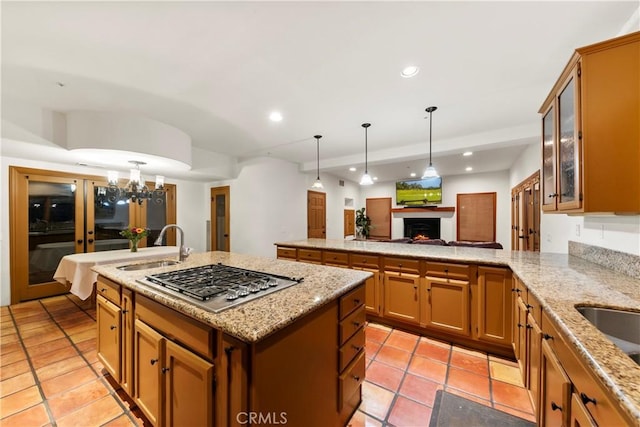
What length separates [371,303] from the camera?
287 centimetres

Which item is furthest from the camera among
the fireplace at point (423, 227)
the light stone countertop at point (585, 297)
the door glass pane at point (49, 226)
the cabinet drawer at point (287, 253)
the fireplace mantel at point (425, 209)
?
the fireplace at point (423, 227)

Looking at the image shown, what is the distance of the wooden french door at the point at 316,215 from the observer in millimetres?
6191

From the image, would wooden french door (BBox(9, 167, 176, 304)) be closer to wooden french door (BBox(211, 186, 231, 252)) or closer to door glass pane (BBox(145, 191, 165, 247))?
door glass pane (BBox(145, 191, 165, 247))

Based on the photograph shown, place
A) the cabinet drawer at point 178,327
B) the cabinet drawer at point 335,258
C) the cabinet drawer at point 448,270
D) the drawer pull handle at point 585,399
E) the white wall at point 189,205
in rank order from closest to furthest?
the drawer pull handle at point 585,399 → the cabinet drawer at point 178,327 → the cabinet drawer at point 448,270 → the cabinet drawer at point 335,258 → the white wall at point 189,205

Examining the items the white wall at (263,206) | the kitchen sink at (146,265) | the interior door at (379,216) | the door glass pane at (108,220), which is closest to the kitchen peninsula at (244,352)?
the kitchen sink at (146,265)

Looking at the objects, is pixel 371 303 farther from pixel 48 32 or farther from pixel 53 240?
pixel 53 240

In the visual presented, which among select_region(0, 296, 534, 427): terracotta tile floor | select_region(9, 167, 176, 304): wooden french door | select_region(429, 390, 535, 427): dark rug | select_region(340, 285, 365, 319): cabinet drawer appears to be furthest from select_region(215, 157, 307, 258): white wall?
select_region(429, 390, 535, 427): dark rug

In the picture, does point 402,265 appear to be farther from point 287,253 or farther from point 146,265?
point 146,265

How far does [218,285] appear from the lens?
56.3 inches

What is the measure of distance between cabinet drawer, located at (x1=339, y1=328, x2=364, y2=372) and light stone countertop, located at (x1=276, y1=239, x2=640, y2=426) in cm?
102

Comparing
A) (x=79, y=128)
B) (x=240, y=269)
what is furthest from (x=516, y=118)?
(x=79, y=128)

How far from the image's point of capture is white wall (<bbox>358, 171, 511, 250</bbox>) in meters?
6.82

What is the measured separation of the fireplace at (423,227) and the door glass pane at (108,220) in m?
7.79

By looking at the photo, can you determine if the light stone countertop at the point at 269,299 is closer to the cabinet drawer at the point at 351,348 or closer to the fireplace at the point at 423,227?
the cabinet drawer at the point at 351,348
